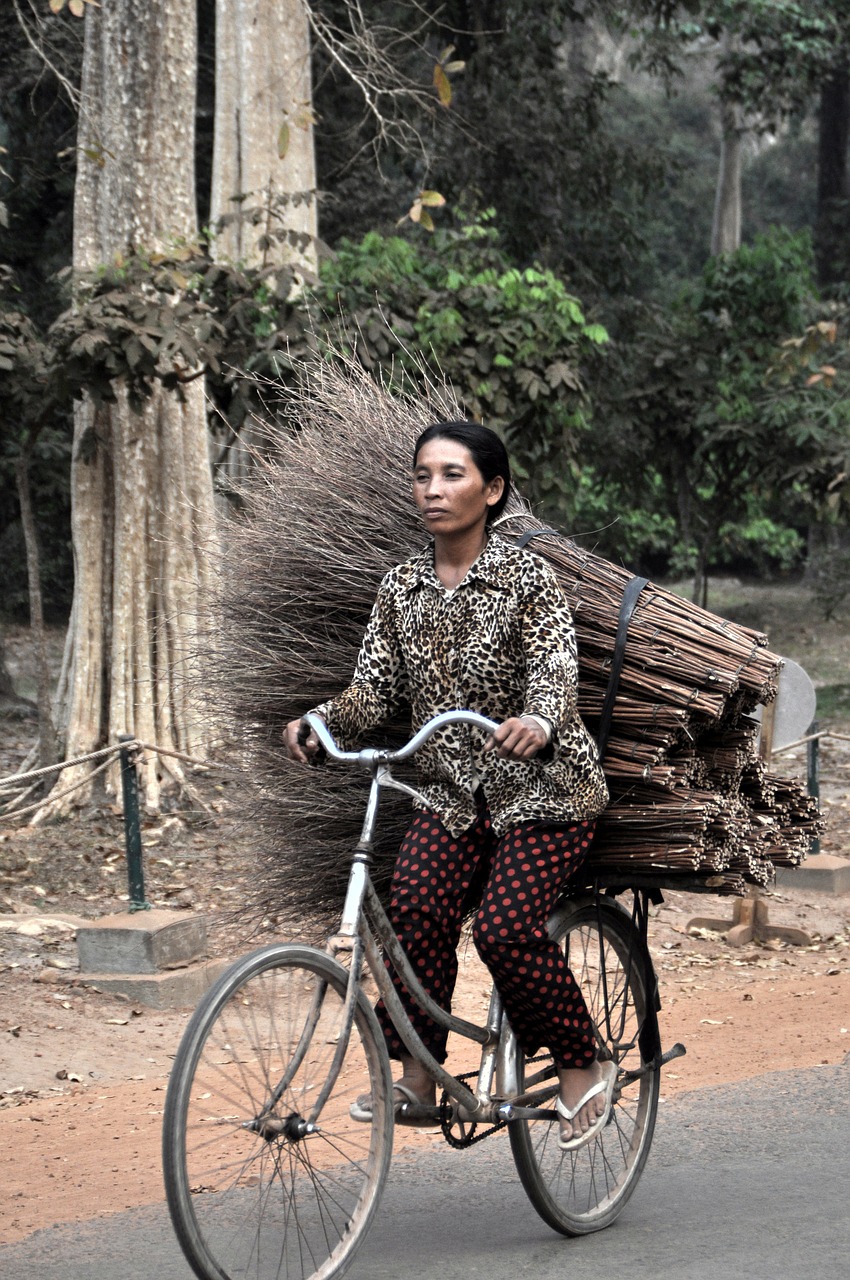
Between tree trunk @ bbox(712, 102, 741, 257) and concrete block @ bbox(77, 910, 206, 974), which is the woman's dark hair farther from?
tree trunk @ bbox(712, 102, 741, 257)

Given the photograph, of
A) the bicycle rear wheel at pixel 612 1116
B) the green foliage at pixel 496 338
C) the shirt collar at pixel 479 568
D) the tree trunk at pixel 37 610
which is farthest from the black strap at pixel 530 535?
the tree trunk at pixel 37 610

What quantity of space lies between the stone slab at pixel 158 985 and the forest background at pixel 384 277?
1.19 m

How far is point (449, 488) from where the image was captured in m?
Answer: 3.50

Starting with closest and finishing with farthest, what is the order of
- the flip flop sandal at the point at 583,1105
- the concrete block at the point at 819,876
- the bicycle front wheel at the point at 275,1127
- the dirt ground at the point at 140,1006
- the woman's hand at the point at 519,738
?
1. the bicycle front wheel at the point at 275,1127
2. the woman's hand at the point at 519,738
3. the flip flop sandal at the point at 583,1105
4. the dirt ground at the point at 140,1006
5. the concrete block at the point at 819,876

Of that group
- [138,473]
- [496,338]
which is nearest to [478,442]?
[496,338]

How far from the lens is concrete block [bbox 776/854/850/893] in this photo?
8594 mm

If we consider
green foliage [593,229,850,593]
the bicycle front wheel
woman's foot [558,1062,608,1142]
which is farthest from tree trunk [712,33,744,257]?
the bicycle front wheel

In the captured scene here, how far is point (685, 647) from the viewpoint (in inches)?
145

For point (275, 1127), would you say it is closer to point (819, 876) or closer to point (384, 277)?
point (819, 876)

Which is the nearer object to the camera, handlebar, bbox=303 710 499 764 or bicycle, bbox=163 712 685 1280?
bicycle, bbox=163 712 685 1280

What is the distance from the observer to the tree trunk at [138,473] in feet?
31.1

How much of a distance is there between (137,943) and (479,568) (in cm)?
331

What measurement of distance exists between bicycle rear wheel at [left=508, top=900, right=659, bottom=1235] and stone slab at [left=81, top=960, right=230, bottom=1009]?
251 centimetres

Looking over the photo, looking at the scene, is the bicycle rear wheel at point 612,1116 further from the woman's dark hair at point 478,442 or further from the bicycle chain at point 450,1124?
the woman's dark hair at point 478,442
